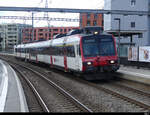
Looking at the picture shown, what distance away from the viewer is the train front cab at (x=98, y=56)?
1456cm

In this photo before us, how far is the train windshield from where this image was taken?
48.8ft

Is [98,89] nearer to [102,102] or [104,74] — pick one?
[104,74]

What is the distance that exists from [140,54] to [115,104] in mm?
12172

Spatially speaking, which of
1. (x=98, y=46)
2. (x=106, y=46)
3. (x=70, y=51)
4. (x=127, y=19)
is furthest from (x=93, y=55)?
(x=127, y=19)

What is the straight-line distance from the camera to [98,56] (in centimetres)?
1481

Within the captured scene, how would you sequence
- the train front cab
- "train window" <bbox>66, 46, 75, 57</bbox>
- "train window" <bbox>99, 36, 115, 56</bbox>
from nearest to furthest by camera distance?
the train front cab
"train window" <bbox>99, 36, 115, 56</bbox>
"train window" <bbox>66, 46, 75, 57</bbox>

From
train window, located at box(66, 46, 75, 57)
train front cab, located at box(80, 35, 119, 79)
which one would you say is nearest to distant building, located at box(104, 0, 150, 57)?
train window, located at box(66, 46, 75, 57)

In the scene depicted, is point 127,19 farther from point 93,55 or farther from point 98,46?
point 93,55

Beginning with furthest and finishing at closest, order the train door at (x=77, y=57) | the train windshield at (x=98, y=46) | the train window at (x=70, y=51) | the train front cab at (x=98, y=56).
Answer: the train window at (x=70, y=51) < the train door at (x=77, y=57) < the train windshield at (x=98, y=46) < the train front cab at (x=98, y=56)

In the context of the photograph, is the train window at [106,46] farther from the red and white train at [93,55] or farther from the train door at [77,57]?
the train door at [77,57]

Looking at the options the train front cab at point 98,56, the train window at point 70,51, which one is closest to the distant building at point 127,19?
the train window at point 70,51

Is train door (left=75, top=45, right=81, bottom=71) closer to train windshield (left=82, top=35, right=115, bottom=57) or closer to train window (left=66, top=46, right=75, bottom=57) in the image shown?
train windshield (left=82, top=35, right=115, bottom=57)

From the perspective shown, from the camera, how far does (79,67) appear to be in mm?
15055

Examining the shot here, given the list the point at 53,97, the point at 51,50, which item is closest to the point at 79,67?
the point at 53,97
